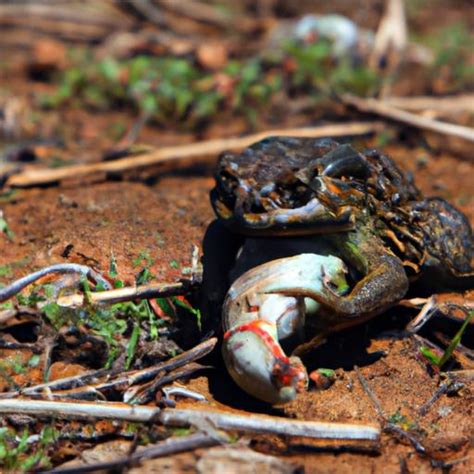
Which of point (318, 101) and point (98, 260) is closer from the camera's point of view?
point (98, 260)

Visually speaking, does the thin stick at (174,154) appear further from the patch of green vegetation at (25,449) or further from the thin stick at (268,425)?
the thin stick at (268,425)

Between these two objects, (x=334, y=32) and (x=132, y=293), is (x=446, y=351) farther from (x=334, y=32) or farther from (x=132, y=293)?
(x=334, y=32)

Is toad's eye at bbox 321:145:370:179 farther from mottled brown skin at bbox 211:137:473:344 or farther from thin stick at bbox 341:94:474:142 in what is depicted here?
thin stick at bbox 341:94:474:142

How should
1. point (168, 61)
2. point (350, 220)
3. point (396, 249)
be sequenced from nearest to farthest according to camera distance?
1. point (350, 220)
2. point (396, 249)
3. point (168, 61)

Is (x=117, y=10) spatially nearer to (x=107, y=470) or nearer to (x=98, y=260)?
(x=98, y=260)

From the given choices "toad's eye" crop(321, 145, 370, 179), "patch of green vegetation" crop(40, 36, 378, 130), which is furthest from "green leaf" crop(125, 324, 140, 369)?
"patch of green vegetation" crop(40, 36, 378, 130)

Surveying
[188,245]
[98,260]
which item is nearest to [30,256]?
[98,260]
